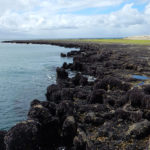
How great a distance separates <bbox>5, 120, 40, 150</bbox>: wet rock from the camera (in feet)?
39.3

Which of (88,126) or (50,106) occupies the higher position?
(50,106)

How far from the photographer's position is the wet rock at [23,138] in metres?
12.0

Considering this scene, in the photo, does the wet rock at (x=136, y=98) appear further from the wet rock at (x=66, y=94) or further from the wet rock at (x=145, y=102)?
the wet rock at (x=66, y=94)

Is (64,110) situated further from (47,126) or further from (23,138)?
(23,138)

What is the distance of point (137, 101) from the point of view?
60.4 ft

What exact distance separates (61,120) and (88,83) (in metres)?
13.5

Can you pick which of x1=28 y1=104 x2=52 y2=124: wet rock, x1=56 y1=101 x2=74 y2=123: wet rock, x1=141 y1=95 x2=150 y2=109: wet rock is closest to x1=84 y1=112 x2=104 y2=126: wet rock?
x1=56 y1=101 x2=74 y2=123: wet rock

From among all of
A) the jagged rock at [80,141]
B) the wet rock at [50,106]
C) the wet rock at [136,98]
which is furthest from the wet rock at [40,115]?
the wet rock at [136,98]

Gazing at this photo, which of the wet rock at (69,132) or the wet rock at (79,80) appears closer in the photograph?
the wet rock at (69,132)

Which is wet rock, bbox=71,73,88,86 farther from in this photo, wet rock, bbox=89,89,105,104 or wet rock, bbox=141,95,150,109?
wet rock, bbox=141,95,150,109

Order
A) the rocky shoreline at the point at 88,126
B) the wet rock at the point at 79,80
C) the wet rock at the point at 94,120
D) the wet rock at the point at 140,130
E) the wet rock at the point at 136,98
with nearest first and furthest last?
the rocky shoreline at the point at 88,126 → the wet rock at the point at 140,130 → the wet rock at the point at 94,120 → the wet rock at the point at 136,98 → the wet rock at the point at 79,80

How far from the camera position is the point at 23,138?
12109 mm

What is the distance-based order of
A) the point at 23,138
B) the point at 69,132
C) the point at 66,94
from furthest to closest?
the point at 66,94 → the point at 69,132 → the point at 23,138

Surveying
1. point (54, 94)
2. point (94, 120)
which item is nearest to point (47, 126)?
point (94, 120)
